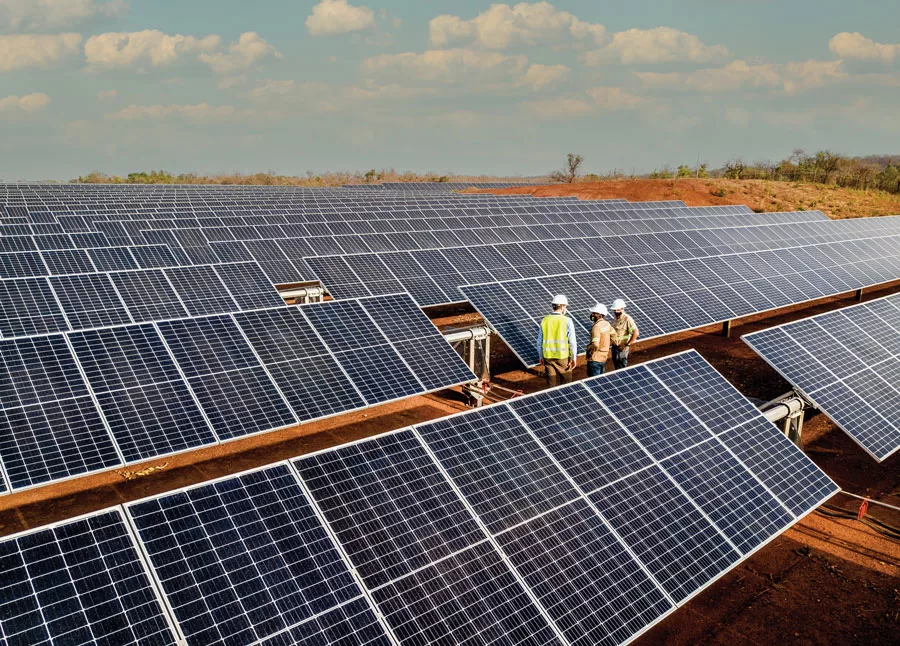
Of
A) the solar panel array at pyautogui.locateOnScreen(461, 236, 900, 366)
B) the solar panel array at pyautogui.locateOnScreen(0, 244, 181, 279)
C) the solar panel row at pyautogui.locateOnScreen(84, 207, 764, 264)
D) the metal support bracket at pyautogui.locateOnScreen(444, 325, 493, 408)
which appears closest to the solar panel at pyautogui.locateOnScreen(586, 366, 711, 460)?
the solar panel array at pyautogui.locateOnScreen(461, 236, 900, 366)

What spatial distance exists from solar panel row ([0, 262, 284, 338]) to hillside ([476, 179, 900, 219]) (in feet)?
149

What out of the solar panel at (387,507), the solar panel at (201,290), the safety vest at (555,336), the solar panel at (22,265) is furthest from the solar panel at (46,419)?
the solar panel at (22,265)

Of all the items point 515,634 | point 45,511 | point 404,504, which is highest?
point 404,504

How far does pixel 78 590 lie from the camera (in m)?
4.33

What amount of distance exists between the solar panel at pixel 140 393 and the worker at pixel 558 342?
624 cm

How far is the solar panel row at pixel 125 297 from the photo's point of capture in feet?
42.9

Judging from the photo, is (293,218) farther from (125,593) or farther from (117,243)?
(125,593)

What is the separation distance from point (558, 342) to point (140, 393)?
7060 millimetres

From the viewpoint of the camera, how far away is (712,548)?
6.46 metres

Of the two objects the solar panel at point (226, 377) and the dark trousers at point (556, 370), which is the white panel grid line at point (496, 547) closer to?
the solar panel at point (226, 377)

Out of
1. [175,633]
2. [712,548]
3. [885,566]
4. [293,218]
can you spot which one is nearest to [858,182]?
[293,218]

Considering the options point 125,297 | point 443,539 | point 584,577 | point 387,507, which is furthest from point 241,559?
point 125,297

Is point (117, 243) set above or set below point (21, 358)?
below

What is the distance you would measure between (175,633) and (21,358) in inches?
246
